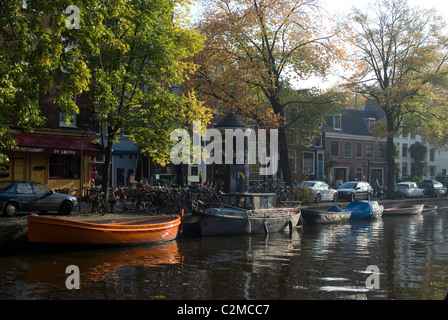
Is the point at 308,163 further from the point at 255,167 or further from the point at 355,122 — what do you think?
the point at 255,167

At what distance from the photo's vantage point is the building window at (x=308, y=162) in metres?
50.9

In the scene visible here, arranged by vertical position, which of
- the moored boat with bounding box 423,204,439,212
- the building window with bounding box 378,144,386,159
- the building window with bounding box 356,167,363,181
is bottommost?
the moored boat with bounding box 423,204,439,212

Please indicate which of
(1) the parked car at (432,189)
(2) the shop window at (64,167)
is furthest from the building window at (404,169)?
(2) the shop window at (64,167)

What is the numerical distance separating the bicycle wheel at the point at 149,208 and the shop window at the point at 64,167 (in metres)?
7.17

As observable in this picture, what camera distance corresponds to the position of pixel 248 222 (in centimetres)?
2055

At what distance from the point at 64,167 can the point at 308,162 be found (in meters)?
30.7

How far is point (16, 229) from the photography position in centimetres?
1541

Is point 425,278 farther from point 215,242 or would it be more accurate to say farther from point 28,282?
point 28,282

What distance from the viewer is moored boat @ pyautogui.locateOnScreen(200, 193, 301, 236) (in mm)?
19641

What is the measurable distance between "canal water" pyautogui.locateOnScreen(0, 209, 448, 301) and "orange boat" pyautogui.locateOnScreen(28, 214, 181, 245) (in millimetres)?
360

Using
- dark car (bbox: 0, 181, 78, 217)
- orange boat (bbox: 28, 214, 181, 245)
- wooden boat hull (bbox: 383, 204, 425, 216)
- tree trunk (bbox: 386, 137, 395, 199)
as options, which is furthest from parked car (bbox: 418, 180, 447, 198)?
dark car (bbox: 0, 181, 78, 217)

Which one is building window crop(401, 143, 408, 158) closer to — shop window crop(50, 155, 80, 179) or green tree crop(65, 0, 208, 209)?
shop window crop(50, 155, 80, 179)

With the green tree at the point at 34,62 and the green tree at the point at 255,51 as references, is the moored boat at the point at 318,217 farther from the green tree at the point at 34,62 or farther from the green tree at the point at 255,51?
the green tree at the point at 34,62

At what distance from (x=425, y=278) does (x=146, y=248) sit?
356 inches
